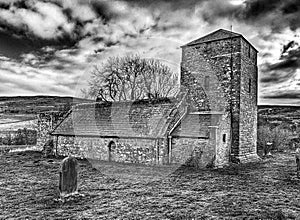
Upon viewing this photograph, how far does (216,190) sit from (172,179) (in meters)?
2.91

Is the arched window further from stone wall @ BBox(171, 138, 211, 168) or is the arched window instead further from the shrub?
the shrub

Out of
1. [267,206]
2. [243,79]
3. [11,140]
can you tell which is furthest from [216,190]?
[11,140]

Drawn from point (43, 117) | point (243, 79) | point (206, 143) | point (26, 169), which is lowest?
point (26, 169)

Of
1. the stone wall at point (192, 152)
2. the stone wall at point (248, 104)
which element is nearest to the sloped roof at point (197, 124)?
the stone wall at point (192, 152)

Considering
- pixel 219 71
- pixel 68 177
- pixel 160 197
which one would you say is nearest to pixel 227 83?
pixel 219 71

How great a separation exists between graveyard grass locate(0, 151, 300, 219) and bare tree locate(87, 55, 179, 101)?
2355 centimetres

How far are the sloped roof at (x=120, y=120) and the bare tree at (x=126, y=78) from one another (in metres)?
13.0

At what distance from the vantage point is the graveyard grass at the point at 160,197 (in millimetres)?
8586

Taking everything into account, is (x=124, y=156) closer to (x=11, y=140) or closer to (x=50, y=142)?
(x=50, y=142)

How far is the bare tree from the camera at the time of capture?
126 feet

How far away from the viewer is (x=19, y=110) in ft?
172

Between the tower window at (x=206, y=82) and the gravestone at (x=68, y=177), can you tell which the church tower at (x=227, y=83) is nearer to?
the tower window at (x=206, y=82)

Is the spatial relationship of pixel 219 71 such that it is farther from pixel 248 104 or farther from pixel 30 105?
pixel 30 105

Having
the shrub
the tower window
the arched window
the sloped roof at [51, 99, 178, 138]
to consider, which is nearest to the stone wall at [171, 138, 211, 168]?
the sloped roof at [51, 99, 178, 138]
